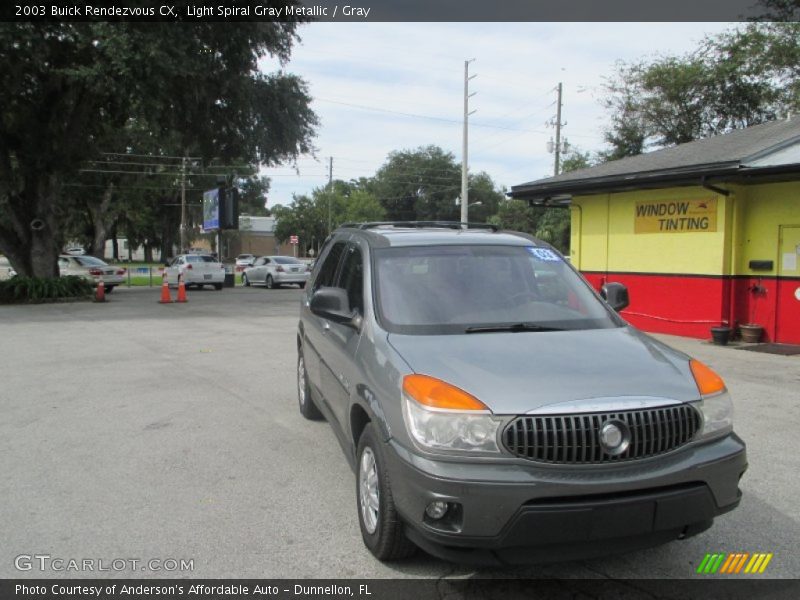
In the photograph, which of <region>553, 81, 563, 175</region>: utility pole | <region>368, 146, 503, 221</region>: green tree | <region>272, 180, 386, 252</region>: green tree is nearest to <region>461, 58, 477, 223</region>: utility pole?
<region>553, 81, 563, 175</region>: utility pole

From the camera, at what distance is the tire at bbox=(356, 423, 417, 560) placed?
3324mm

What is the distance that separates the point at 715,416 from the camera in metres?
3.28

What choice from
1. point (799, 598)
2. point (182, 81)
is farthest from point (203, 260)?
point (799, 598)

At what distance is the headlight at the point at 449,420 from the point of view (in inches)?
117

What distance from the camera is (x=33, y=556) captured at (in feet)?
11.9

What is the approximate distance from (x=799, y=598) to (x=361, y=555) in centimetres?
223

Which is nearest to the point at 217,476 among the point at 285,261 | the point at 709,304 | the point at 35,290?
the point at 709,304

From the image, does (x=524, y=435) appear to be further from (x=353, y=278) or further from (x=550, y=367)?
(x=353, y=278)

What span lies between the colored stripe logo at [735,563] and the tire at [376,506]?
62.6 inches

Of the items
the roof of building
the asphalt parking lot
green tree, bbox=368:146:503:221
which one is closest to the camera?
the asphalt parking lot

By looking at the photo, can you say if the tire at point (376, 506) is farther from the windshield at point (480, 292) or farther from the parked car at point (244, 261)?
the parked car at point (244, 261)

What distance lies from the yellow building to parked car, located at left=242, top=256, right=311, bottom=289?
54.5ft

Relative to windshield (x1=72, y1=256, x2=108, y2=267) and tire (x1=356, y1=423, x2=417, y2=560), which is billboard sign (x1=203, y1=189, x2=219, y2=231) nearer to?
windshield (x1=72, y1=256, x2=108, y2=267)

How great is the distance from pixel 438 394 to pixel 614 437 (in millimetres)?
822
